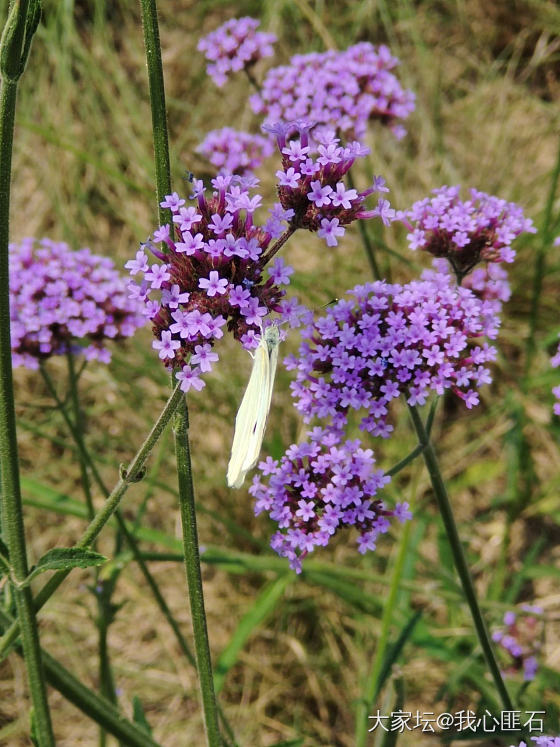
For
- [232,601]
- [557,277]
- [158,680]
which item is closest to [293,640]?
[232,601]

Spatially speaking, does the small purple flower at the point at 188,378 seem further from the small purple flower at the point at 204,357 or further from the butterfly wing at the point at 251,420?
the butterfly wing at the point at 251,420

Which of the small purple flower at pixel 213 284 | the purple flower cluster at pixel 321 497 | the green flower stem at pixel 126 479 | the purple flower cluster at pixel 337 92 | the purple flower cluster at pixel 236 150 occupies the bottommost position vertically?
the green flower stem at pixel 126 479

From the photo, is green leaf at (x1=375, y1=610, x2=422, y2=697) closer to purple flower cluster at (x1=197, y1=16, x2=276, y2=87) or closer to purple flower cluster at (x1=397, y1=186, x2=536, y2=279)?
purple flower cluster at (x1=397, y1=186, x2=536, y2=279)

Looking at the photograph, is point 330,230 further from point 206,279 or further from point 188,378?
point 188,378

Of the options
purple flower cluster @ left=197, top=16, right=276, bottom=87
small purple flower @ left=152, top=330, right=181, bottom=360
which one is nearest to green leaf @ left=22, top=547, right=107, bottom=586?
small purple flower @ left=152, top=330, right=181, bottom=360

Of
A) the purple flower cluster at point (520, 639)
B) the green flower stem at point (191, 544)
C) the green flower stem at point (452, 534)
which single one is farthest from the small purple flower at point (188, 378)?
the purple flower cluster at point (520, 639)

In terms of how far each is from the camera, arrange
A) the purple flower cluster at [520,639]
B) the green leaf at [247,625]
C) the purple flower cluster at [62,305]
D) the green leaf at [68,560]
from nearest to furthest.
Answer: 1. the green leaf at [68,560]
2. the purple flower cluster at [62,305]
3. the green leaf at [247,625]
4. the purple flower cluster at [520,639]

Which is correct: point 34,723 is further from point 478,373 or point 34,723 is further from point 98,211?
point 98,211
